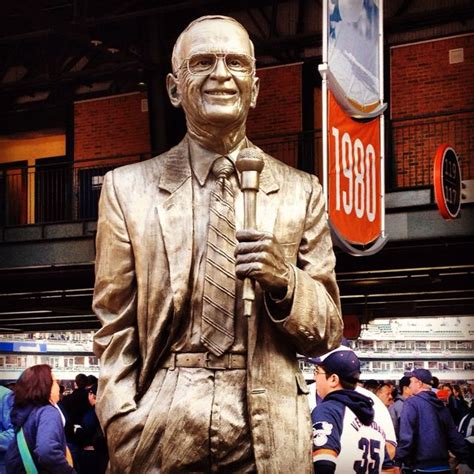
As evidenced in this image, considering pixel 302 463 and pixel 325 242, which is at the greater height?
pixel 325 242

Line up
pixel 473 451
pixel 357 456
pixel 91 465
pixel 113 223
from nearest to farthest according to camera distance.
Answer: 1. pixel 113 223
2. pixel 357 456
3. pixel 91 465
4. pixel 473 451

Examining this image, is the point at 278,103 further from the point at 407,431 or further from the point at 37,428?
the point at 37,428

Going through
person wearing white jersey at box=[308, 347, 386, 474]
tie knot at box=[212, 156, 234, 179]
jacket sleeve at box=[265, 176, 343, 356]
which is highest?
tie knot at box=[212, 156, 234, 179]

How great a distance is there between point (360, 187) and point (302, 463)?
8847 mm

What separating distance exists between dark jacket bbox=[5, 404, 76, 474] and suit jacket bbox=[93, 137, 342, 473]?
4.96m

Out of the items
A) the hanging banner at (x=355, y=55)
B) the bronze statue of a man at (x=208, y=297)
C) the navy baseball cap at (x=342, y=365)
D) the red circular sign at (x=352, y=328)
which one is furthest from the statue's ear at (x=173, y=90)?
the red circular sign at (x=352, y=328)

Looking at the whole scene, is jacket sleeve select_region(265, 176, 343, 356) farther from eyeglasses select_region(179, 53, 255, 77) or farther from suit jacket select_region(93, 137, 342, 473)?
eyeglasses select_region(179, 53, 255, 77)

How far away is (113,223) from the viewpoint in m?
3.58

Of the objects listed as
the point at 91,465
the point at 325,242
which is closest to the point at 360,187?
the point at 91,465

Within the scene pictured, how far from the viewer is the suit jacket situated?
336 cm

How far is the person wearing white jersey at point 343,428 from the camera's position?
6486mm

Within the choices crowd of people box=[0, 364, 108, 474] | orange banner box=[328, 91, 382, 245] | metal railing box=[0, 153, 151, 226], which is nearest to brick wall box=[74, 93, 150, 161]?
metal railing box=[0, 153, 151, 226]

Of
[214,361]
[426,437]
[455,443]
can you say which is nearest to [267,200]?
[214,361]

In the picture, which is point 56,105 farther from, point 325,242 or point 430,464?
point 325,242
